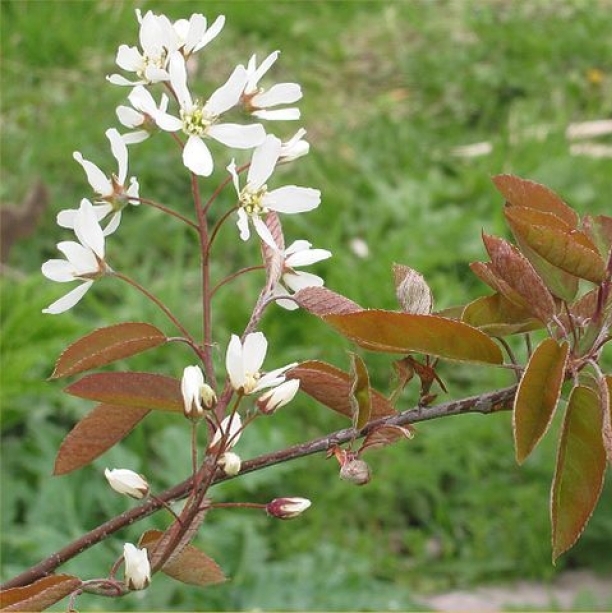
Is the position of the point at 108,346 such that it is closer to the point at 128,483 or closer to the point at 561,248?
the point at 128,483

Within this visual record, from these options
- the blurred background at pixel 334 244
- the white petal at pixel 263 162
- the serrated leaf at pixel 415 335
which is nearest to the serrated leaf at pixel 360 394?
the serrated leaf at pixel 415 335

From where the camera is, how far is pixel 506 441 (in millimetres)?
2160

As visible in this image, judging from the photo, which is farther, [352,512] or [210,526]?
[352,512]

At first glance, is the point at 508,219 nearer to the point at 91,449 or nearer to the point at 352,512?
the point at 91,449

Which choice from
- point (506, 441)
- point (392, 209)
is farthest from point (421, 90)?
point (506, 441)

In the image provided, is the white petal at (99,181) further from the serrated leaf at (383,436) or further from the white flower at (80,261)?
the serrated leaf at (383,436)

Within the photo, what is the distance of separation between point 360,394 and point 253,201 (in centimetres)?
13

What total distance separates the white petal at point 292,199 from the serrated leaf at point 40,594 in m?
0.22

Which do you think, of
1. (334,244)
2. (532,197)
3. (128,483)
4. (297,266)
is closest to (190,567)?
(128,483)

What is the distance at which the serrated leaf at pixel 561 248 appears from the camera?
1.83ft

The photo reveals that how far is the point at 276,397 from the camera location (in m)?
0.59

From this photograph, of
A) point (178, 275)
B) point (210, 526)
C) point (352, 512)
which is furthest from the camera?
point (178, 275)

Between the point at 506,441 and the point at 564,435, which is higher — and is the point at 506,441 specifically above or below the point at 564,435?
below

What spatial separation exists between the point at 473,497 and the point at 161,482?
55 centimetres
